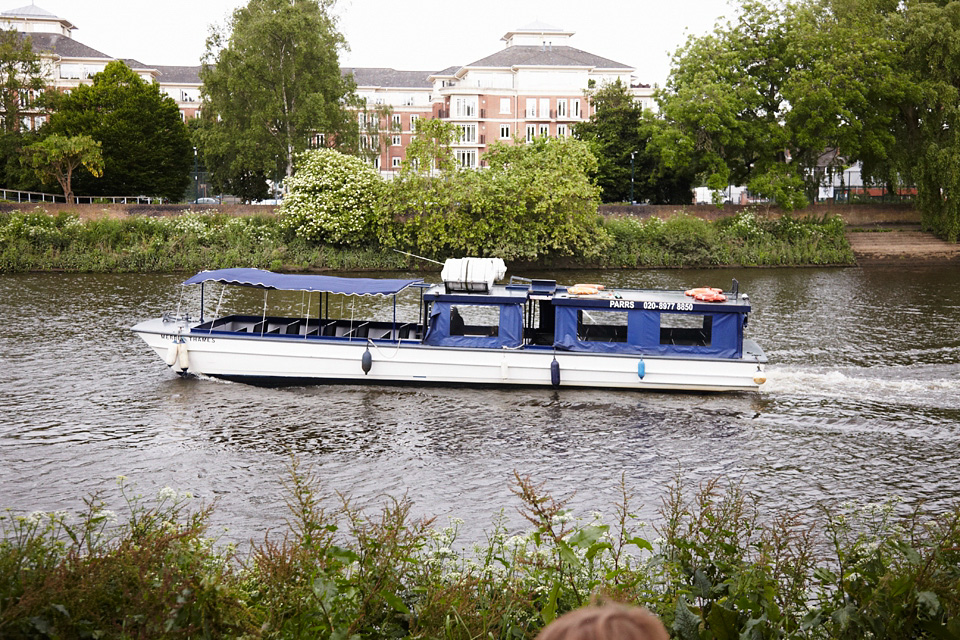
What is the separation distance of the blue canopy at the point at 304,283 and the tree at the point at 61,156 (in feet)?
127

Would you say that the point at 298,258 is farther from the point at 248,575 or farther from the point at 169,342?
the point at 248,575

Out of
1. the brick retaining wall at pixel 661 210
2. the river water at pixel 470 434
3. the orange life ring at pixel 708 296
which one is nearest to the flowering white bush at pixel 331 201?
the brick retaining wall at pixel 661 210

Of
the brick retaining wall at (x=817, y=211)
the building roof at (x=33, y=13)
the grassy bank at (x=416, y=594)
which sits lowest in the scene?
the grassy bank at (x=416, y=594)

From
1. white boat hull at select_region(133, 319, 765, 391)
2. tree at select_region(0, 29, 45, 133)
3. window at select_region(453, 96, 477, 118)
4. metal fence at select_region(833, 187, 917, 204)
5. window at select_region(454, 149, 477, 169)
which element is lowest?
white boat hull at select_region(133, 319, 765, 391)

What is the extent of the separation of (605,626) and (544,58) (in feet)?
307

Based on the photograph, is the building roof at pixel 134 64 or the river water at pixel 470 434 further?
the building roof at pixel 134 64

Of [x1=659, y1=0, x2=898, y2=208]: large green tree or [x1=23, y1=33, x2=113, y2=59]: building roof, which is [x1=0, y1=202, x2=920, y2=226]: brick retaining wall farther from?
[x1=23, y1=33, x2=113, y2=59]: building roof

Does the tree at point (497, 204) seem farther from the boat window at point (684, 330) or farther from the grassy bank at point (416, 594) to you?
the grassy bank at point (416, 594)

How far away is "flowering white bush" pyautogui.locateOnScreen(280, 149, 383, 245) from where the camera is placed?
49.7m

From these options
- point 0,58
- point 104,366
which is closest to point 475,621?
point 104,366

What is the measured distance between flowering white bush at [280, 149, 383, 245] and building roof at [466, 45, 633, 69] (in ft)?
149

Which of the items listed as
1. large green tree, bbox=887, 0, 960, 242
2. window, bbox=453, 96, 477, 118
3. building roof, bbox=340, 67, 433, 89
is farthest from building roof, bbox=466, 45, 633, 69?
large green tree, bbox=887, 0, 960, 242

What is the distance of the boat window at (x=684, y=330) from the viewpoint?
2361 centimetres

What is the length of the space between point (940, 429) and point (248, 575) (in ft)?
54.1
